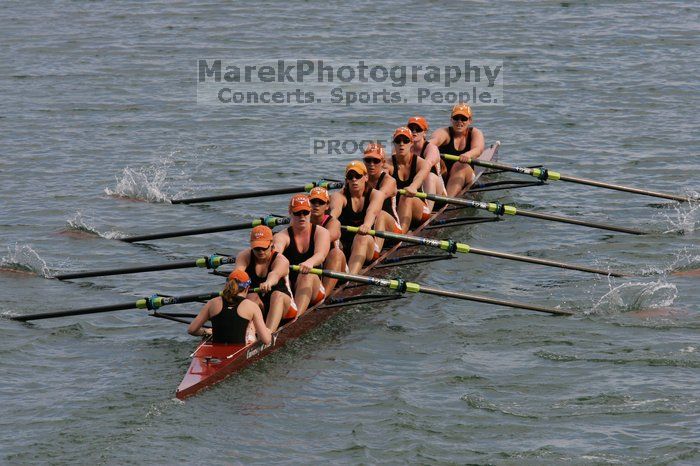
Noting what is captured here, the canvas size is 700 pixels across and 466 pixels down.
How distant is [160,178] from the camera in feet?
88.1

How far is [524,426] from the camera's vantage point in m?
15.4

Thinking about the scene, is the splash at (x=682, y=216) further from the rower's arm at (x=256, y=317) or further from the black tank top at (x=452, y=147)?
the rower's arm at (x=256, y=317)

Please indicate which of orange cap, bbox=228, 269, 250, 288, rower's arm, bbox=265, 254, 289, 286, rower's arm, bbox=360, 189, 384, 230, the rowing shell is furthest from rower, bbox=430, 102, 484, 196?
orange cap, bbox=228, 269, 250, 288

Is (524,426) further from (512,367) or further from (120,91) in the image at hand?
(120,91)

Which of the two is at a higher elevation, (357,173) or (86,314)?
(357,173)

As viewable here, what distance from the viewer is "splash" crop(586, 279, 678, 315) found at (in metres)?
19.2

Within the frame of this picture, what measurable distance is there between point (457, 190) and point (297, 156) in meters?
6.13

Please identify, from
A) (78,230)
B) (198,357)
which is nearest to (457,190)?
(78,230)

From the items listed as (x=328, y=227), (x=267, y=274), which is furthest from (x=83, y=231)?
(x=267, y=274)

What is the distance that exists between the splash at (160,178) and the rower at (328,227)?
7.56 meters

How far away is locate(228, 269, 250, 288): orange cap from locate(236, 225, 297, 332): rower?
68 centimetres

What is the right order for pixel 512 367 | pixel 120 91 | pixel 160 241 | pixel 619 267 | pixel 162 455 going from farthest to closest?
pixel 120 91 < pixel 160 241 < pixel 619 267 < pixel 512 367 < pixel 162 455

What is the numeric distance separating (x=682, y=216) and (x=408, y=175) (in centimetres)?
590

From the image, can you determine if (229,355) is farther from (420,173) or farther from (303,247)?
(420,173)
